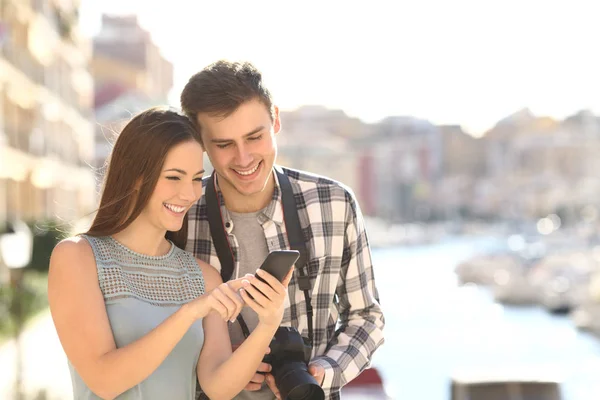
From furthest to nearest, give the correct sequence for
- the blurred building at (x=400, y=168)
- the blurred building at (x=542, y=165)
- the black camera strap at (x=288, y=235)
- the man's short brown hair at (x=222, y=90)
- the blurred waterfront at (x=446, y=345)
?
the blurred building at (x=400, y=168)
the blurred building at (x=542, y=165)
the blurred waterfront at (x=446, y=345)
the black camera strap at (x=288, y=235)
the man's short brown hair at (x=222, y=90)

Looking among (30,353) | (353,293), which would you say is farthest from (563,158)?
(353,293)

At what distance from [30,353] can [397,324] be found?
2062cm

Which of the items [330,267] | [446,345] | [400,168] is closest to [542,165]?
[400,168]

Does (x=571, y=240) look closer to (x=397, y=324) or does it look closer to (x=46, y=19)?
(x=397, y=324)

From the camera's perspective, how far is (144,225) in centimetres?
214

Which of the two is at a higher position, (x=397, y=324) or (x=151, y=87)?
(x=151, y=87)

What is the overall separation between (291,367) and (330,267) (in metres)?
0.39

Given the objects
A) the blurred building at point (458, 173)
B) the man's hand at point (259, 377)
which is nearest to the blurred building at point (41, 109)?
the man's hand at point (259, 377)

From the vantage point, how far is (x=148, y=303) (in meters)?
2.06

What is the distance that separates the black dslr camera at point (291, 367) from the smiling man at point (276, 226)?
5.6 inches

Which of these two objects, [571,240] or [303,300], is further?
[571,240]

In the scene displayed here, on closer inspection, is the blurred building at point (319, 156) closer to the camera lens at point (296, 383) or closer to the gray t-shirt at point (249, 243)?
the gray t-shirt at point (249, 243)

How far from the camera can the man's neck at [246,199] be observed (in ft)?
7.98

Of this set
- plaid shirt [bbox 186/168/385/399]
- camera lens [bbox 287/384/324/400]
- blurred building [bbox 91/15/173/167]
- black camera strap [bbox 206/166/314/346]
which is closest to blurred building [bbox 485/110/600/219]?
blurred building [bbox 91/15/173/167]
